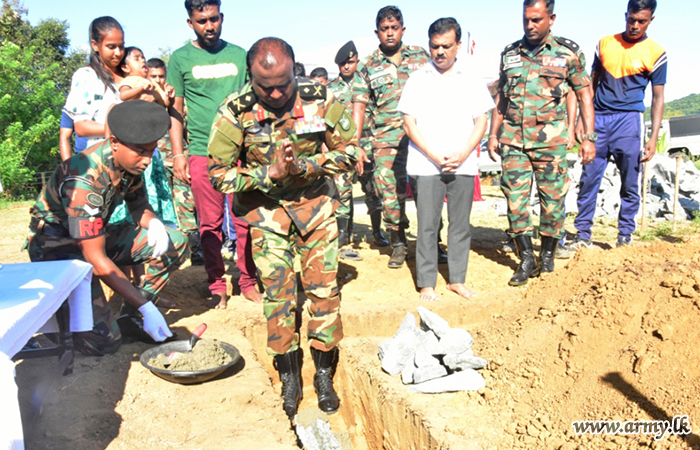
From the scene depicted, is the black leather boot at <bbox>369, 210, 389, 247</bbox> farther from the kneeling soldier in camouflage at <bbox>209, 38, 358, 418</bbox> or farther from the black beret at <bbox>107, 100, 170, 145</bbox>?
the black beret at <bbox>107, 100, 170, 145</bbox>

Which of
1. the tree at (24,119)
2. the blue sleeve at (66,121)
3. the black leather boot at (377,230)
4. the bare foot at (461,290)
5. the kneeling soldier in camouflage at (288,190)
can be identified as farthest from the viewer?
the tree at (24,119)

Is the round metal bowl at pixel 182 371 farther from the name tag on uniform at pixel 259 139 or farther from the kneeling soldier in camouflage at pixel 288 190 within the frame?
the name tag on uniform at pixel 259 139

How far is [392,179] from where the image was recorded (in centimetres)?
596

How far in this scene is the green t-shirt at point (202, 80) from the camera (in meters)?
4.56

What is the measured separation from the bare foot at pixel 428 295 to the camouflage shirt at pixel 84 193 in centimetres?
254

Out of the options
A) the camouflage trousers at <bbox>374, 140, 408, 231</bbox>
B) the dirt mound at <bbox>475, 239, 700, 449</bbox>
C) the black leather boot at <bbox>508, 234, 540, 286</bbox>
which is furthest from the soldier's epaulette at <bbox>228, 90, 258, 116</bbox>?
the black leather boot at <bbox>508, 234, 540, 286</bbox>

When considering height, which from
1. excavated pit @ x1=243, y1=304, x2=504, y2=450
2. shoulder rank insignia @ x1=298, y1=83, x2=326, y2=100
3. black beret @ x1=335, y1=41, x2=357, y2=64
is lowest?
excavated pit @ x1=243, y1=304, x2=504, y2=450

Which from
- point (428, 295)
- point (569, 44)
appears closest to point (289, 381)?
point (428, 295)

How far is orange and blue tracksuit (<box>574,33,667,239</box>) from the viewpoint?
5852 mm

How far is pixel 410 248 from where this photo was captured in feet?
22.4

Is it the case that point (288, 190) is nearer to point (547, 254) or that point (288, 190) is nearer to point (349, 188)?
point (547, 254)

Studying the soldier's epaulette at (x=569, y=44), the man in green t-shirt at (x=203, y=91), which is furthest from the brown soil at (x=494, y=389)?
the soldier's epaulette at (x=569, y=44)

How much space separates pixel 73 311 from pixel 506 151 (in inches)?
152

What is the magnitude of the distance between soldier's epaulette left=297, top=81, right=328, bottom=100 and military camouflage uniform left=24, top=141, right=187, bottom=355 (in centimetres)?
125
